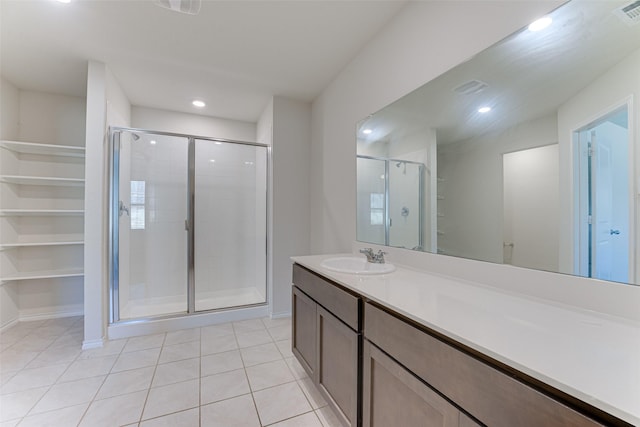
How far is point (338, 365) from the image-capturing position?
51.7 inches

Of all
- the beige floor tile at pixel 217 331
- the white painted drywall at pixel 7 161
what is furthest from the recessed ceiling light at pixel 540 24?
the white painted drywall at pixel 7 161

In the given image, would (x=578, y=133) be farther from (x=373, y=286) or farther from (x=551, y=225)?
(x=373, y=286)

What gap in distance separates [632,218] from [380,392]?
3.41 ft

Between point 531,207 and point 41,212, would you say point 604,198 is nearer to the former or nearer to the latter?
point 531,207

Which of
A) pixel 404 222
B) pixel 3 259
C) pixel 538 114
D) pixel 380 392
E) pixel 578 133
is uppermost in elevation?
pixel 538 114

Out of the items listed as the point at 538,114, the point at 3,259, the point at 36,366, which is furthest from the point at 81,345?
the point at 538,114

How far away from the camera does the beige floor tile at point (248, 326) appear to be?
2.66m

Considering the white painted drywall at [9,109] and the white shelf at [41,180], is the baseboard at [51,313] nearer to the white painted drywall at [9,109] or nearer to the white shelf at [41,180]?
the white shelf at [41,180]

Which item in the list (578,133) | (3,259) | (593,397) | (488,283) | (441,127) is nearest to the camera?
(593,397)

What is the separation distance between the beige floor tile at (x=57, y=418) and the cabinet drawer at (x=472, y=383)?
1.81 meters

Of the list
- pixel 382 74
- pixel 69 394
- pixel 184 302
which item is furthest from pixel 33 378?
pixel 382 74

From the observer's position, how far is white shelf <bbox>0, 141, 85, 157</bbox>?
253cm

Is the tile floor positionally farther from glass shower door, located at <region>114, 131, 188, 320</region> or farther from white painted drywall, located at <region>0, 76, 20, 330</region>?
glass shower door, located at <region>114, 131, 188, 320</region>

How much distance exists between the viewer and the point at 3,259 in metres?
2.55
